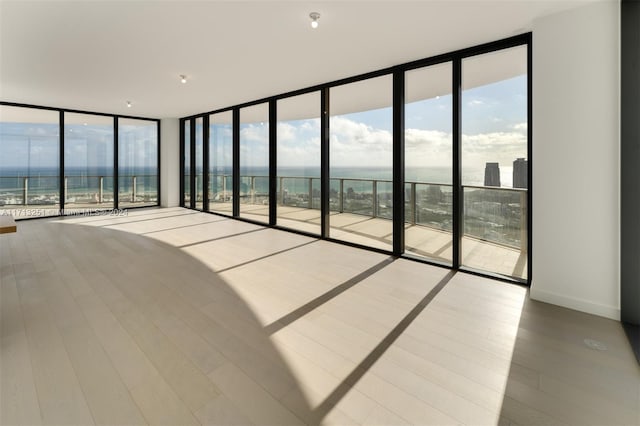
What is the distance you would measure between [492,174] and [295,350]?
3.00 m

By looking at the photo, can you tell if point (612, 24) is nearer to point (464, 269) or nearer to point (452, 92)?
point (452, 92)

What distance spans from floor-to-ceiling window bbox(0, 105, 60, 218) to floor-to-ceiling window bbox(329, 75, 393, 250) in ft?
22.3

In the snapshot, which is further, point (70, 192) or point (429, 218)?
point (70, 192)

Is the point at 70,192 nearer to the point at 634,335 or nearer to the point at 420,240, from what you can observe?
the point at 420,240

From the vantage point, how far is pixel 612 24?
2.58 metres

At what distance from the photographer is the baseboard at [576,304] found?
2.63 metres

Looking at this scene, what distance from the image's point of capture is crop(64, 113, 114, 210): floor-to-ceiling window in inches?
304

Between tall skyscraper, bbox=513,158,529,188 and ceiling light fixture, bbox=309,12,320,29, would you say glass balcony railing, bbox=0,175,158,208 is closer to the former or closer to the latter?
ceiling light fixture, bbox=309,12,320,29

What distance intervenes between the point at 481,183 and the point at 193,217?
628cm

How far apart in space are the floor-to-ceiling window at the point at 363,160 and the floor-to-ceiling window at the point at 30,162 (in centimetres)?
681

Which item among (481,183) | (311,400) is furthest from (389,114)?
(311,400)

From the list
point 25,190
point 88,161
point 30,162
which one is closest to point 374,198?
point 88,161

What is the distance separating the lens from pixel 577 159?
276cm

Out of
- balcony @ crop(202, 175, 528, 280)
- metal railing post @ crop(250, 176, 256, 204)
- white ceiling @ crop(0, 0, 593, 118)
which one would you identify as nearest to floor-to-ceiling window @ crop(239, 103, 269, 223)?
metal railing post @ crop(250, 176, 256, 204)
